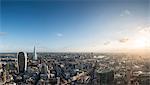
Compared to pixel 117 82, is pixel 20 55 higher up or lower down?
higher up

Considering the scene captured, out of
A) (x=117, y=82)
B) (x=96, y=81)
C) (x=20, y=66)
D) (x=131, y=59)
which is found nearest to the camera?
(x=117, y=82)

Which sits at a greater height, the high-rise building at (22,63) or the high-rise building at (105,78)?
the high-rise building at (22,63)

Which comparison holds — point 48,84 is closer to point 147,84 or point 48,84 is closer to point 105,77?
point 105,77

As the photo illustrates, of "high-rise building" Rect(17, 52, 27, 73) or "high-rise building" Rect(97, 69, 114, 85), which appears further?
"high-rise building" Rect(17, 52, 27, 73)

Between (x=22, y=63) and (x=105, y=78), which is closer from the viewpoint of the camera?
(x=105, y=78)

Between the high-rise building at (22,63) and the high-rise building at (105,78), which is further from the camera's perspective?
the high-rise building at (22,63)

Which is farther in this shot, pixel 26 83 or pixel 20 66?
pixel 20 66

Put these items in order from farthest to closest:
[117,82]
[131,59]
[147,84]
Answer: [131,59] < [117,82] < [147,84]

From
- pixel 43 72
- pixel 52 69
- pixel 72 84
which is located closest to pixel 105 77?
pixel 72 84

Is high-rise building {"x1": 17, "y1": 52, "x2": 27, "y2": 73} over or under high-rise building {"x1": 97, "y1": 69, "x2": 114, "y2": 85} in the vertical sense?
over

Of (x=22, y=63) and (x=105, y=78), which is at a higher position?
(x=22, y=63)
